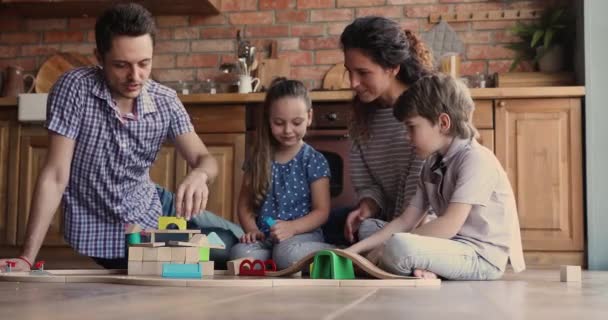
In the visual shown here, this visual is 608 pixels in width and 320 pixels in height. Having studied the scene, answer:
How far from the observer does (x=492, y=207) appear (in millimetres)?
2018

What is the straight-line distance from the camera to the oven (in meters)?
3.63

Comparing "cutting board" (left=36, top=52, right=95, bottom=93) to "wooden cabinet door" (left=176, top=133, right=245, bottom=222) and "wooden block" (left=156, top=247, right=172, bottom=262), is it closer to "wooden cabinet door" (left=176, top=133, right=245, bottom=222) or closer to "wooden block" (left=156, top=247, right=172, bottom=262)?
"wooden cabinet door" (left=176, top=133, right=245, bottom=222)

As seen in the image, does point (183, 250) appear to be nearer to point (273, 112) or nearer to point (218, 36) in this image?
point (273, 112)

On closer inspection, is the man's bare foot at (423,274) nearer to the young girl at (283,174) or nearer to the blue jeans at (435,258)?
the blue jeans at (435,258)

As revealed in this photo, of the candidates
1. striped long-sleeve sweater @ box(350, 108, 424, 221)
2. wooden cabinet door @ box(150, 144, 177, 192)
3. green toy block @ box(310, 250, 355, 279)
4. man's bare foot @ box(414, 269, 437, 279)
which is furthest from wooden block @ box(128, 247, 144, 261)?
wooden cabinet door @ box(150, 144, 177, 192)

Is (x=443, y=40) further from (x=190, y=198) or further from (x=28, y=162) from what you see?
(x=190, y=198)

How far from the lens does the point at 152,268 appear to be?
1.79 meters

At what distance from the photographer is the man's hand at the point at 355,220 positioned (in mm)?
2357

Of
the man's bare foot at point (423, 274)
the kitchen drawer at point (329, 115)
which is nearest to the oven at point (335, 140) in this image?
the kitchen drawer at point (329, 115)

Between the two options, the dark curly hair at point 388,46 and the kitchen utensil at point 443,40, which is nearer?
the dark curly hair at point 388,46

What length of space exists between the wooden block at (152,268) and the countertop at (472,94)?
6.33ft

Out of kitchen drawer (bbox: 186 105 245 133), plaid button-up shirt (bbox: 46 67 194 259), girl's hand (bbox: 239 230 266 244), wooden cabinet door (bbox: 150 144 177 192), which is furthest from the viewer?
wooden cabinet door (bbox: 150 144 177 192)

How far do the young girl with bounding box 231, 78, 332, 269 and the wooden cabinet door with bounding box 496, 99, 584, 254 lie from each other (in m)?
1.29

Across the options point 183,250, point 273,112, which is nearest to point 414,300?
point 183,250
